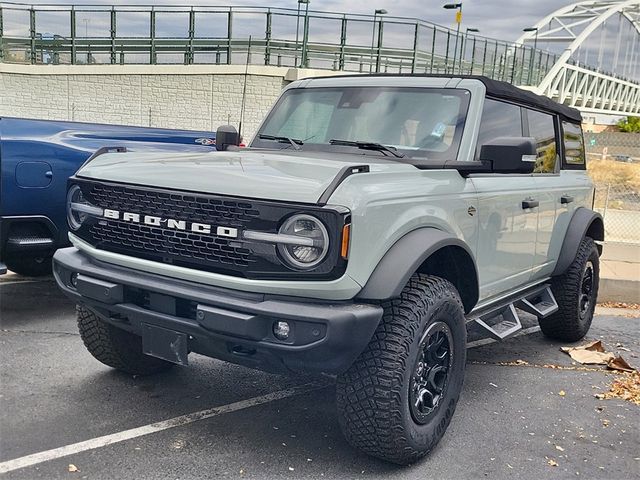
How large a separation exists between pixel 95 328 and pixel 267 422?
1222 mm

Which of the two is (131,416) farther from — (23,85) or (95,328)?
(23,85)

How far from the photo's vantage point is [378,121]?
4215 millimetres

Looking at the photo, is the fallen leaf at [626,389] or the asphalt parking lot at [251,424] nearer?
the asphalt parking lot at [251,424]

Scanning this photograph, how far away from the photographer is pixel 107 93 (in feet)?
72.0

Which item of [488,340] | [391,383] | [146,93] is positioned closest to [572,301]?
[488,340]

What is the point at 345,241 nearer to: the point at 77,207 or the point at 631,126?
the point at 77,207

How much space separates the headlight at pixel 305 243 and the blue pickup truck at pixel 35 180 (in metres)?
2.62

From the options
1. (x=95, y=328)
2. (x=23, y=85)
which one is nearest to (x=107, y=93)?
(x=23, y=85)

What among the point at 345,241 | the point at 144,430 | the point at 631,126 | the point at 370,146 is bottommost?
the point at 631,126

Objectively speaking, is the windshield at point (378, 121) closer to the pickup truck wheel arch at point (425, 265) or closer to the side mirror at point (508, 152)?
the side mirror at point (508, 152)

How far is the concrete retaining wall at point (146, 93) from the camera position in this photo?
19109mm

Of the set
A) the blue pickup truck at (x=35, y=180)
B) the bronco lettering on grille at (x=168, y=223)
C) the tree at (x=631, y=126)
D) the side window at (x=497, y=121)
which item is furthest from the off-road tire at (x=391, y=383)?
the tree at (x=631, y=126)

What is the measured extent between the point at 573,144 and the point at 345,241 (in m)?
3.92

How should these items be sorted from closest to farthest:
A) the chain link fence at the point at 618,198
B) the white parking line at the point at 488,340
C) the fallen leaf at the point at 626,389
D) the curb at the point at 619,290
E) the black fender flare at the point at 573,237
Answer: the fallen leaf at the point at 626,389, the black fender flare at the point at 573,237, the white parking line at the point at 488,340, the curb at the point at 619,290, the chain link fence at the point at 618,198
